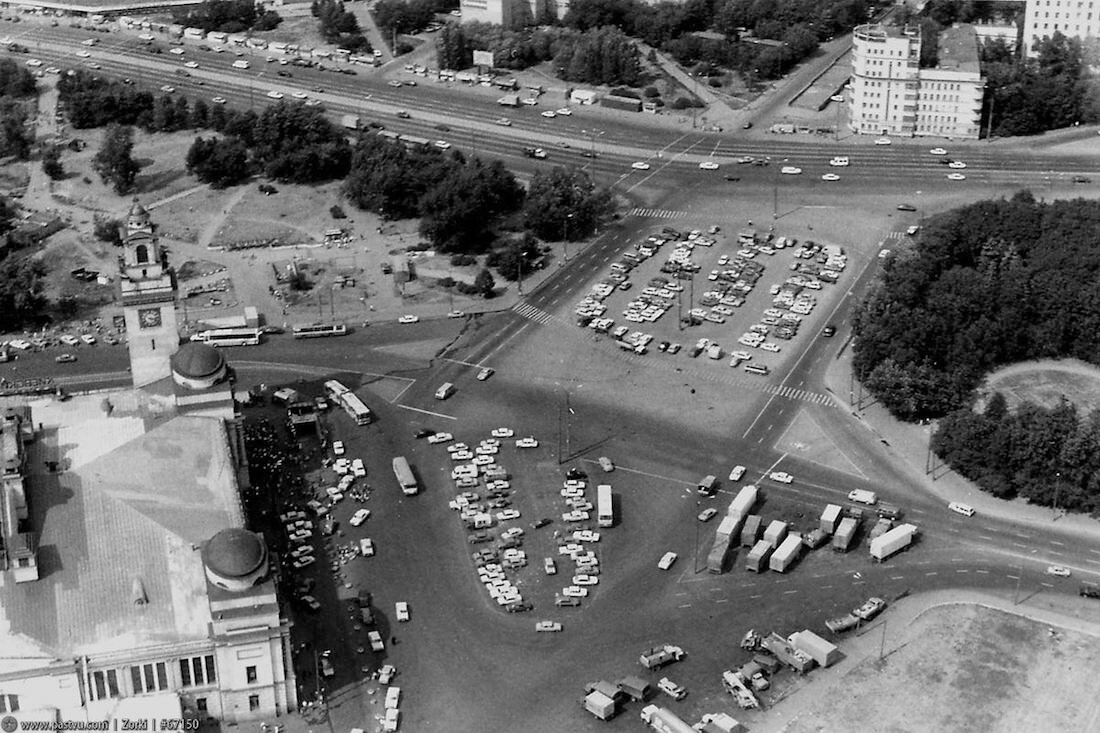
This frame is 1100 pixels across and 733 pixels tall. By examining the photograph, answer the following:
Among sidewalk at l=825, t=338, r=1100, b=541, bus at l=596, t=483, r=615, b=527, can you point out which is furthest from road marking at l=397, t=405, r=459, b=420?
sidewalk at l=825, t=338, r=1100, b=541

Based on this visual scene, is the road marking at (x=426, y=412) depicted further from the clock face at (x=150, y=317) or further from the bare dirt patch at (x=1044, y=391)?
the bare dirt patch at (x=1044, y=391)

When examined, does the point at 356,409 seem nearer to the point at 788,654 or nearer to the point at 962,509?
the point at 788,654

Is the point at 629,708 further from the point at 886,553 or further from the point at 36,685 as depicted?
the point at 36,685

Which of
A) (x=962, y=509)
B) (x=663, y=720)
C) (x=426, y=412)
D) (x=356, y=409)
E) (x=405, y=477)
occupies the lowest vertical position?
(x=663, y=720)

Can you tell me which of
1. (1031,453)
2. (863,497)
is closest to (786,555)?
(863,497)

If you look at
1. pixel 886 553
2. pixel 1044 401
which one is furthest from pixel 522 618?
pixel 1044 401

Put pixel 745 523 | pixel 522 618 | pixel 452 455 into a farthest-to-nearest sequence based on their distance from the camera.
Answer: pixel 452 455 < pixel 745 523 < pixel 522 618
